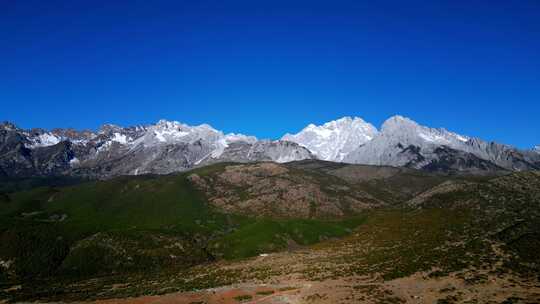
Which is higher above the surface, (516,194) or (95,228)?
(95,228)

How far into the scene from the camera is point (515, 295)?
71.9m

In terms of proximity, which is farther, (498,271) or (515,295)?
(498,271)

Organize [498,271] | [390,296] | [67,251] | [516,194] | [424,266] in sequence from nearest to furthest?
[390,296] < [498,271] < [424,266] < [516,194] < [67,251]

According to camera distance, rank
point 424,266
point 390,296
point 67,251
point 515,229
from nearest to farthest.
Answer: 1. point 390,296
2. point 424,266
3. point 515,229
4. point 67,251

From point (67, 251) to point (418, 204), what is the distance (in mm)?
139555

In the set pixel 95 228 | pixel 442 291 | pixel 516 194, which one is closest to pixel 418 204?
pixel 516 194

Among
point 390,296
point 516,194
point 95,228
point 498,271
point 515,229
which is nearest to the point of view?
point 390,296

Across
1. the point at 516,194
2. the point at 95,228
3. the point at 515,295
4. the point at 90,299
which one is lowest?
the point at 515,295

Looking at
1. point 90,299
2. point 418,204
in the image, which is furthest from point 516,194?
point 90,299

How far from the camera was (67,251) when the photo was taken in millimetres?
167500

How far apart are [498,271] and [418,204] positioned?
378 ft

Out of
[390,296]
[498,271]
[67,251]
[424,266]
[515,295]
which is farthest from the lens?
[67,251]

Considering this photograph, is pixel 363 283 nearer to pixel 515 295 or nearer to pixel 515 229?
pixel 515 295

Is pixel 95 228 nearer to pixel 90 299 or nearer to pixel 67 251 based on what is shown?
pixel 67 251
